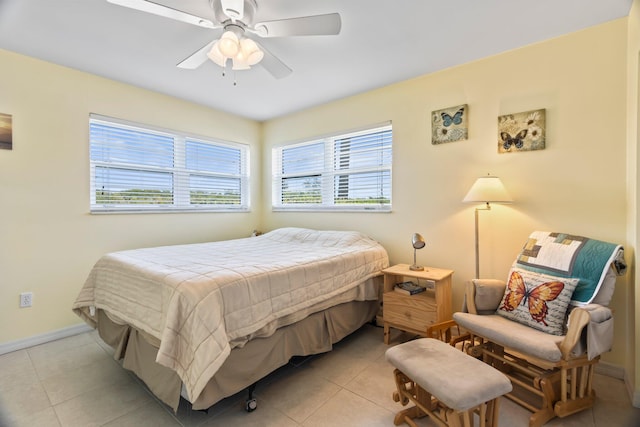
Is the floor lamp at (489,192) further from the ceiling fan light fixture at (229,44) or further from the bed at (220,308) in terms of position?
the ceiling fan light fixture at (229,44)

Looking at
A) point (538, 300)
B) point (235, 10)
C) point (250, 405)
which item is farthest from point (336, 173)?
point (250, 405)

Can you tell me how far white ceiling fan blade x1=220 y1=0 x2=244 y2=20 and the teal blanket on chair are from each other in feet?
7.98

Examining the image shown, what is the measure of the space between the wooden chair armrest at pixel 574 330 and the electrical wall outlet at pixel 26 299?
388 centimetres

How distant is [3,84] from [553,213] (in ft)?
14.7

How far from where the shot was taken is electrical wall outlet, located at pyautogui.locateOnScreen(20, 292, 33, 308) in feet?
7.79

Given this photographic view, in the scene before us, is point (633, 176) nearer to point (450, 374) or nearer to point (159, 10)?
point (450, 374)

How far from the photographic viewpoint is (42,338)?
8.04 ft

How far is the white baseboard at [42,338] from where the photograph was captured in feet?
7.50

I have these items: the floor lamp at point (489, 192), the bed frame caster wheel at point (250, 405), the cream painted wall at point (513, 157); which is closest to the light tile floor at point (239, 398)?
the bed frame caster wheel at point (250, 405)

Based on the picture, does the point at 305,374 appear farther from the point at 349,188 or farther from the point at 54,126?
the point at 54,126

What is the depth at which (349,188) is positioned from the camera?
11.1 ft

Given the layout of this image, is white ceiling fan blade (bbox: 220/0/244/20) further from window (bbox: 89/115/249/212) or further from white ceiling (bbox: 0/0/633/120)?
window (bbox: 89/115/249/212)

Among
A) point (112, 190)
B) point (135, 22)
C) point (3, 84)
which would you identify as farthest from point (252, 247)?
point (3, 84)

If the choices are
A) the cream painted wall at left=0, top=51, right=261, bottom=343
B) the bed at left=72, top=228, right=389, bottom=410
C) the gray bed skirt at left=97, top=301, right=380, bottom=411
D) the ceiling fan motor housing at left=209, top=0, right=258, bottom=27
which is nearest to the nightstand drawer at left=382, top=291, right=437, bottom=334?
the bed at left=72, top=228, right=389, bottom=410
